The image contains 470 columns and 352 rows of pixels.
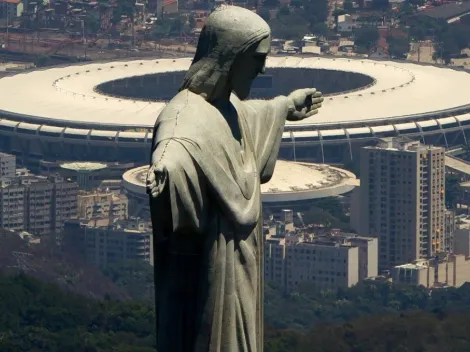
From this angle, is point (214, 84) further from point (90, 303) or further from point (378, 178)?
point (378, 178)

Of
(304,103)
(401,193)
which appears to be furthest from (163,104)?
(304,103)

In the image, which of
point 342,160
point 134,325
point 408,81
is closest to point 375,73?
point 408,81

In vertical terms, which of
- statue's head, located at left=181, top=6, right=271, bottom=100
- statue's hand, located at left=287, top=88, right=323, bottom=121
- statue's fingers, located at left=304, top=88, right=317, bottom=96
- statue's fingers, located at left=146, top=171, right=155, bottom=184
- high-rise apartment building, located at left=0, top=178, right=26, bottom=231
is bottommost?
high-rise apartment building, located at left=0, top=178, right=26, bottom=231

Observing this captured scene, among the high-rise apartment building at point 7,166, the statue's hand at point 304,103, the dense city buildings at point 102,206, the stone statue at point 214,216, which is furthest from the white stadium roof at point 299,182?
the stone statue at point 214,216

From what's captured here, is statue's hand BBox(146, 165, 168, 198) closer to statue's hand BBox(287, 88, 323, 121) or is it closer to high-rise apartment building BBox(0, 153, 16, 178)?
statue's hand BBox(287, 88, 323, 121)

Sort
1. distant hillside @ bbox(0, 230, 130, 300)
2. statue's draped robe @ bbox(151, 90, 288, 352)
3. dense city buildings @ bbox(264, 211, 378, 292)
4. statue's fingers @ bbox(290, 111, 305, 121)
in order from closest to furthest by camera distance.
→ statue's draped robe @ bbox(151, 90, 288, 352)
statue's fingers @ bbox(290, 111, 305, 121)
distant hillside @ bbox(0, 230, 130, 300)
dense city buildings @ bbox(264, 211, 378, 292)

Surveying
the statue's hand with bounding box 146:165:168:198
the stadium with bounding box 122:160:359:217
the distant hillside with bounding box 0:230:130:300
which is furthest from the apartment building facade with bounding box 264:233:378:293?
the statue's hand with bounding box 146:165:168:198

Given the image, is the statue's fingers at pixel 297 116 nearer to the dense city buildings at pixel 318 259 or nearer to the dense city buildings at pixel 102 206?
the dense city buildings at pixel 318 259
